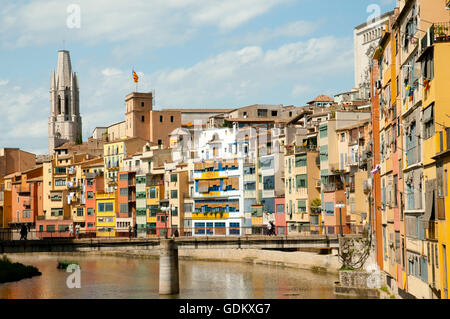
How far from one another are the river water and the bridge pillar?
668 mm

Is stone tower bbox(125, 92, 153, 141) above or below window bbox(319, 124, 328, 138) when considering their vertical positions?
above

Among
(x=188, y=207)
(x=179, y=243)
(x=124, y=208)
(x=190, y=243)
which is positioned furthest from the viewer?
(x=124, y=208)

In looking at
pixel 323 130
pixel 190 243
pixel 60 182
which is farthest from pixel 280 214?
pixel 60 182

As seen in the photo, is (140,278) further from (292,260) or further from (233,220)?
(233,220)

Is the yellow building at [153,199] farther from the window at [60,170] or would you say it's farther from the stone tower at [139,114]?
the stone tower at [139,114]

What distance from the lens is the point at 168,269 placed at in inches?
2153

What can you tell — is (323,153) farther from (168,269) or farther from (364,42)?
(364,42)

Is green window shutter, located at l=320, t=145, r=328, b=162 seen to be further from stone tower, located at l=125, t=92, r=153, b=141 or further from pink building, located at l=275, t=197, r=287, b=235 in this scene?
stone tower, located at l=125, t=92, r=153, b=141

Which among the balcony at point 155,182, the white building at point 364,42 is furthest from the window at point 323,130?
the white building at point 364,42

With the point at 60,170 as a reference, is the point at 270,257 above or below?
below

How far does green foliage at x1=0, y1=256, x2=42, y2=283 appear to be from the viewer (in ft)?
225

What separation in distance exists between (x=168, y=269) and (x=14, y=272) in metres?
20.6

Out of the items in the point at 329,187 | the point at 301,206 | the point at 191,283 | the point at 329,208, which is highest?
the point at 329,187

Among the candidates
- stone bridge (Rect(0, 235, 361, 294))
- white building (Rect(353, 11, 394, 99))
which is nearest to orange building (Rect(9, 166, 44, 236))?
white building (Rect(353, 11, 394, 99))
